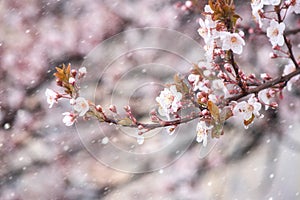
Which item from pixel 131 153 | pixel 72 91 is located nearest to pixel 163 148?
pixel 131 153

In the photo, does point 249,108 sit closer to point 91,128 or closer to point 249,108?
point 249,108

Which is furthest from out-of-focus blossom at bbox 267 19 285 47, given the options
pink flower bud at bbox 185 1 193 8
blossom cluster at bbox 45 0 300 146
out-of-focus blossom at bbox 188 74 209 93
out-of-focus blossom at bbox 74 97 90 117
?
pink flower bud at bbox 185 1 193 8

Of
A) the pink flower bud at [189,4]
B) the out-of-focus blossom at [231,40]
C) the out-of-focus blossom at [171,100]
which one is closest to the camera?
the out-of-focus blossom at [231,40]

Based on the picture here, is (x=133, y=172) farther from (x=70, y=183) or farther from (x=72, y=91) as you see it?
(x=72, y=91)

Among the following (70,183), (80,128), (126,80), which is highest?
(126,80)

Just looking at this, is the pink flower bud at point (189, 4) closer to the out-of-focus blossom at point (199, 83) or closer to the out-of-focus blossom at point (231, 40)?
the out-of-focus blossom at point (199, 83)

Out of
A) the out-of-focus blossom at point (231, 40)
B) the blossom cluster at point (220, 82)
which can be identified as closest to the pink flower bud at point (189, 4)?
the blossom cluster at point (220, 82)
